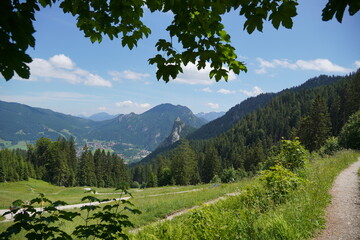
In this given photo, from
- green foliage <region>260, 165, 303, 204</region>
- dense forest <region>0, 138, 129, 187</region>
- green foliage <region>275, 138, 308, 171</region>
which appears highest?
green foliage <region>275, 138, 308, 171</region>

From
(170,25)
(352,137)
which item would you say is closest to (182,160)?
(352,137)

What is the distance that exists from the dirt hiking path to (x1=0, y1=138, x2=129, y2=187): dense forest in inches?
2765

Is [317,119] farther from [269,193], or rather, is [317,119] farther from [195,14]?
[195,14]

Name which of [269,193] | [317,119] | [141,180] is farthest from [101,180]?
[269,193]

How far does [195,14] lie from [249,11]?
2.69ft

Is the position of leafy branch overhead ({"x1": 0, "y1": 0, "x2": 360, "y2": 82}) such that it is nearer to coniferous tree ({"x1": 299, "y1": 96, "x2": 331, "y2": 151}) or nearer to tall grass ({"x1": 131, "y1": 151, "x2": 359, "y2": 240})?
tall grass ({"x1": 131, "y1": 151, "x2": 359, "y2": 240})

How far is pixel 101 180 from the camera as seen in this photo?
9731cm

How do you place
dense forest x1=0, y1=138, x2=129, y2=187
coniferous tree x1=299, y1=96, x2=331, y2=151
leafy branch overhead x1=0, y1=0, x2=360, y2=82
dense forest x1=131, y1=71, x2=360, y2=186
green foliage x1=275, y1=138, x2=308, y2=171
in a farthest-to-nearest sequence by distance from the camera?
dense forest x1=0, y1=138, x2=129, y2=187, dense forest x1=131, y1=71, x2=360, y2=186, coniferous tree x1=299, y1=96, x2=331, y2=151, green foliage x1=275, y1=138, x2=308, y2=171, leafy branch overhead x1=0, y1=0, x2=360, y2=82

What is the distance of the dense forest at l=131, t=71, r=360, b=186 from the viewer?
186 feet

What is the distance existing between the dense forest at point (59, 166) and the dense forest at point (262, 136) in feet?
70.2

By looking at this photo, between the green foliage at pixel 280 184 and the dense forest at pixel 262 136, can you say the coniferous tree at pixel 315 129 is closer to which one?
the dense forest at pixel 262 136

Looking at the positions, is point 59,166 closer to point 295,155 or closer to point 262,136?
point 295,155

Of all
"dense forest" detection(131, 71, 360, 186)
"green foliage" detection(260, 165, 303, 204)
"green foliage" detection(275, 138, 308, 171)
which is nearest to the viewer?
"green foliage" detection(260, 165, 303, 204)

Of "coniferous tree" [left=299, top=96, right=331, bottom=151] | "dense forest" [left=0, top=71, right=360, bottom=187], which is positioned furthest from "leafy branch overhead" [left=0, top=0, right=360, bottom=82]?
"coniferous tree" [left=299, top=96, right=331, bottom=151]
